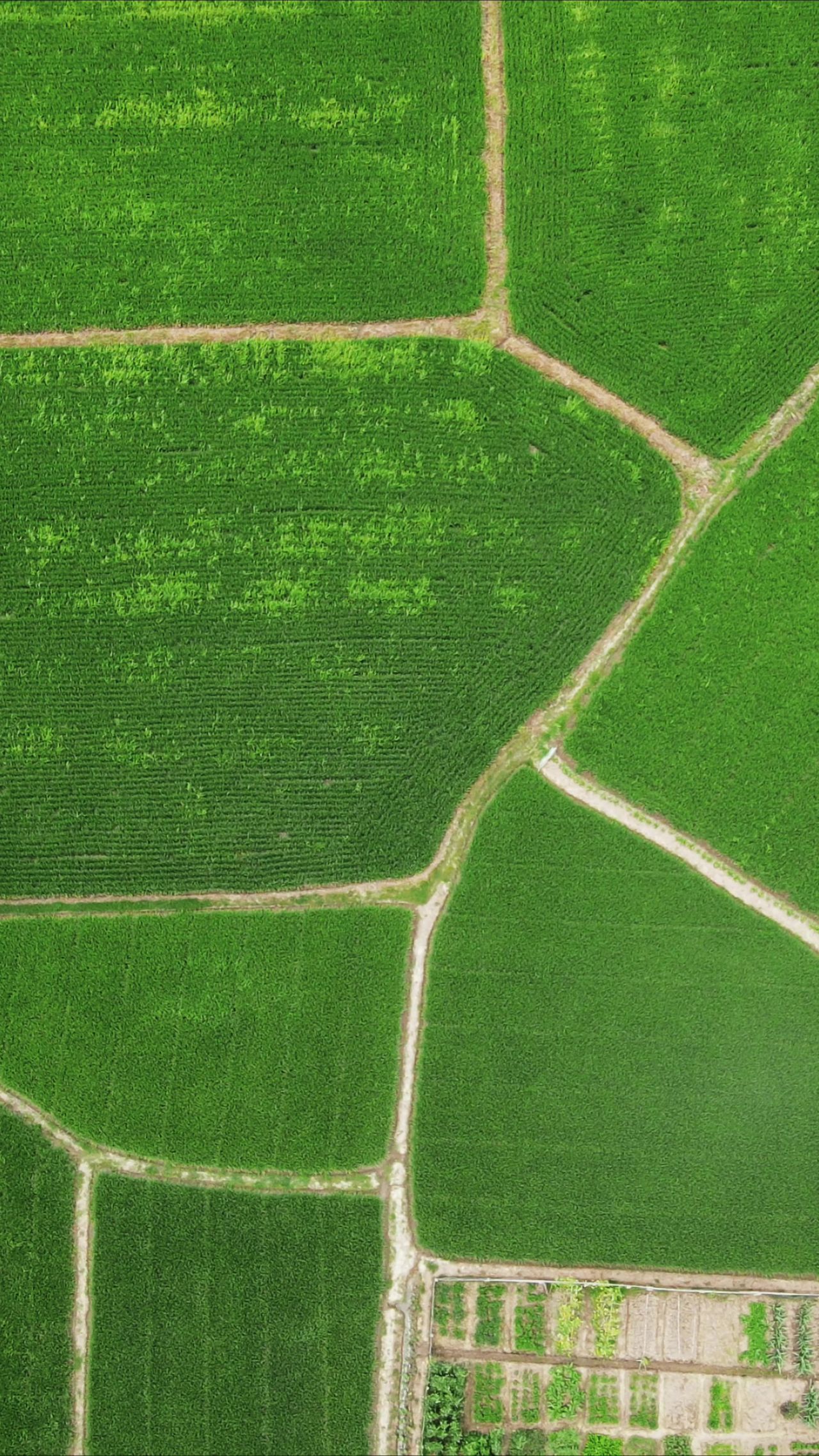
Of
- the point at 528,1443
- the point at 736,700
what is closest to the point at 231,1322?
the point at 528,1443

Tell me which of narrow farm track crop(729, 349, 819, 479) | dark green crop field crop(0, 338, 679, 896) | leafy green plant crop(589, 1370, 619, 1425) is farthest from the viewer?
narrow farm track crop(729, 349, 819, 479)

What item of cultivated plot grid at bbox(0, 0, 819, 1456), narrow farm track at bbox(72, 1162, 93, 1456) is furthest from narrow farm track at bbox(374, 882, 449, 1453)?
narrow farm track at bbox(72, 1162, 93, 1456)

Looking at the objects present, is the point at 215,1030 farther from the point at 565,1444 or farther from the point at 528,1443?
the point at 565,1444

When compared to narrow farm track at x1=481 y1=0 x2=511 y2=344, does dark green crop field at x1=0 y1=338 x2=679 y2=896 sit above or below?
below

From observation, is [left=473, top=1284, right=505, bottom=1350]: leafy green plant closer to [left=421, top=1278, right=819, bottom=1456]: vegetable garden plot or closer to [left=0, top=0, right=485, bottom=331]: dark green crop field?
[left=421, top=1278, right=819, bottom=1456]: vegetable garden plot

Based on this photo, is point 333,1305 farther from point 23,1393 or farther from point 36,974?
point 36,974

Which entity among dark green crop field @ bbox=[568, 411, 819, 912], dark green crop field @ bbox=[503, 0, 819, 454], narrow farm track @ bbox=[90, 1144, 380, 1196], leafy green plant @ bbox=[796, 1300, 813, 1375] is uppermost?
dark green crop field @ bbox=[503, 0, 819, 454]

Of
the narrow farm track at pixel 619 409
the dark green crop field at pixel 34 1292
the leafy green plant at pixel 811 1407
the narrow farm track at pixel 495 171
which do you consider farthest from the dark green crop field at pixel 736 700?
the dark green crop field at pixel 34 1292
